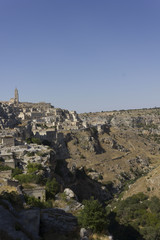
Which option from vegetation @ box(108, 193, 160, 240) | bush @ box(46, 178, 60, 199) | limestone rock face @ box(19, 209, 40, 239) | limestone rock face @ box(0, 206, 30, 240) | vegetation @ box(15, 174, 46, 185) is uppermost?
limestone rock face @ box(0, 206, 30, 240)

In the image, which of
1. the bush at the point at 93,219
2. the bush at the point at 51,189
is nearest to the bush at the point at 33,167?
the bush at the point at 51,189

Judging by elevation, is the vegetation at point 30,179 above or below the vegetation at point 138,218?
above

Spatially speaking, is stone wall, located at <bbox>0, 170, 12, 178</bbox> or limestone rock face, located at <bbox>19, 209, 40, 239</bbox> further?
stone wall, located at <bbox>0, 170, 12, 178</bbox>

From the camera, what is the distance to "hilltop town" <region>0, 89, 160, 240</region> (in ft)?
38.0

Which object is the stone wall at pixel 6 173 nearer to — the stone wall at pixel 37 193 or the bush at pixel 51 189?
the bush at pixel 51 189

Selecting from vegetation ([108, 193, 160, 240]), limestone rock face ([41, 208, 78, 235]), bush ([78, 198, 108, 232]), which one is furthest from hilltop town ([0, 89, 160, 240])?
vegetation ([108, 193, 160, 240])

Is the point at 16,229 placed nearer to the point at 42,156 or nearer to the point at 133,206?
the point at 42,156

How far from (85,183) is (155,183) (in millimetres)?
12535

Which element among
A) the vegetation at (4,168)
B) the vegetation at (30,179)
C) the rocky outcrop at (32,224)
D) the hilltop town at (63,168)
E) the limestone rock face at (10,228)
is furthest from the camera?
the vegetation at (4,168)

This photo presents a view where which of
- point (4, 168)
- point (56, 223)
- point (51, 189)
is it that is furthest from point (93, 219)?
point (4, 168)

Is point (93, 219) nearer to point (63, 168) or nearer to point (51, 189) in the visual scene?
point (51, 189)

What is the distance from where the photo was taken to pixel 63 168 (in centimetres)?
4425

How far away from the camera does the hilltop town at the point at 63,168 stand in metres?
11.6

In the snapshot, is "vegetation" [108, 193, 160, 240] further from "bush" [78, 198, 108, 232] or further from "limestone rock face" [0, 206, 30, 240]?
"limestone rock face" [0, 206, 30, 240]
